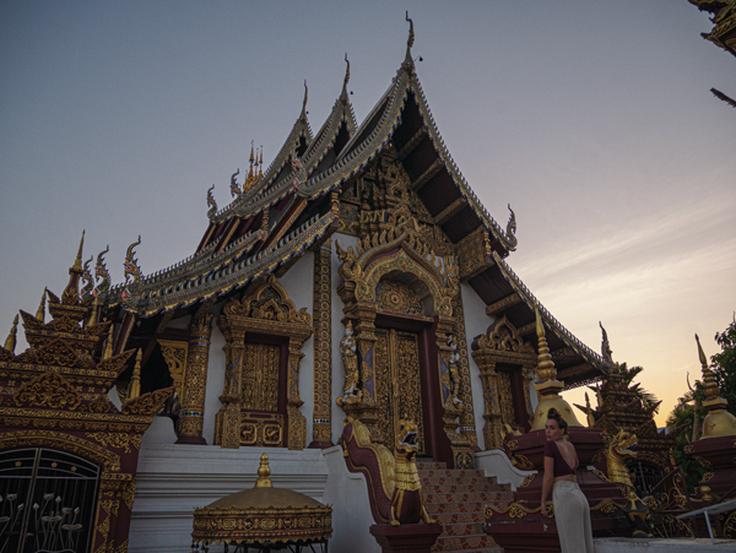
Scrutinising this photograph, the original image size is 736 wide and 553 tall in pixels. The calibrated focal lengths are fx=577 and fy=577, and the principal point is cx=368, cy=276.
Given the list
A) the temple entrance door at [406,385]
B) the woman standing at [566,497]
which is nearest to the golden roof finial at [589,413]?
the temple entrance door at [406,385]

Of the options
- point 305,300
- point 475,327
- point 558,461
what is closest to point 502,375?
point 475,327

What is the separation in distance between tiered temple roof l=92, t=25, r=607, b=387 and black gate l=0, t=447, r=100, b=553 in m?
2.67

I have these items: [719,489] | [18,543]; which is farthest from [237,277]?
[719,489]

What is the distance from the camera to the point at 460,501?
6926 mm

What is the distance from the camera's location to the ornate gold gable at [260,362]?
6.90 metres

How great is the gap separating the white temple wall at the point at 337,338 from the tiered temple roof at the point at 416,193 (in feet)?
2.07

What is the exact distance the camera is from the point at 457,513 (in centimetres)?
654

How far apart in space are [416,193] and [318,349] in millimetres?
3607

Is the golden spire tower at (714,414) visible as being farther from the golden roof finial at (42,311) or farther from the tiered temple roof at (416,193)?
the golden roof finial at (42,311)

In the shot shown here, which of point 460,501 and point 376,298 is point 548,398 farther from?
point 376,298

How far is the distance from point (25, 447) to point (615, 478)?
4894 millimetres

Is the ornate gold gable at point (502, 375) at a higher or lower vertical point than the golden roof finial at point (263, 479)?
higher

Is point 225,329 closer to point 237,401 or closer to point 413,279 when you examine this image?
point 237,401

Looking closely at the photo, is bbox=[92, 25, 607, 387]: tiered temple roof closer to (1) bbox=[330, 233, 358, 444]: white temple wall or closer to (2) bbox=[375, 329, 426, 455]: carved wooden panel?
(1) bbox=[330, 233, 358, 444]: white temple wall
